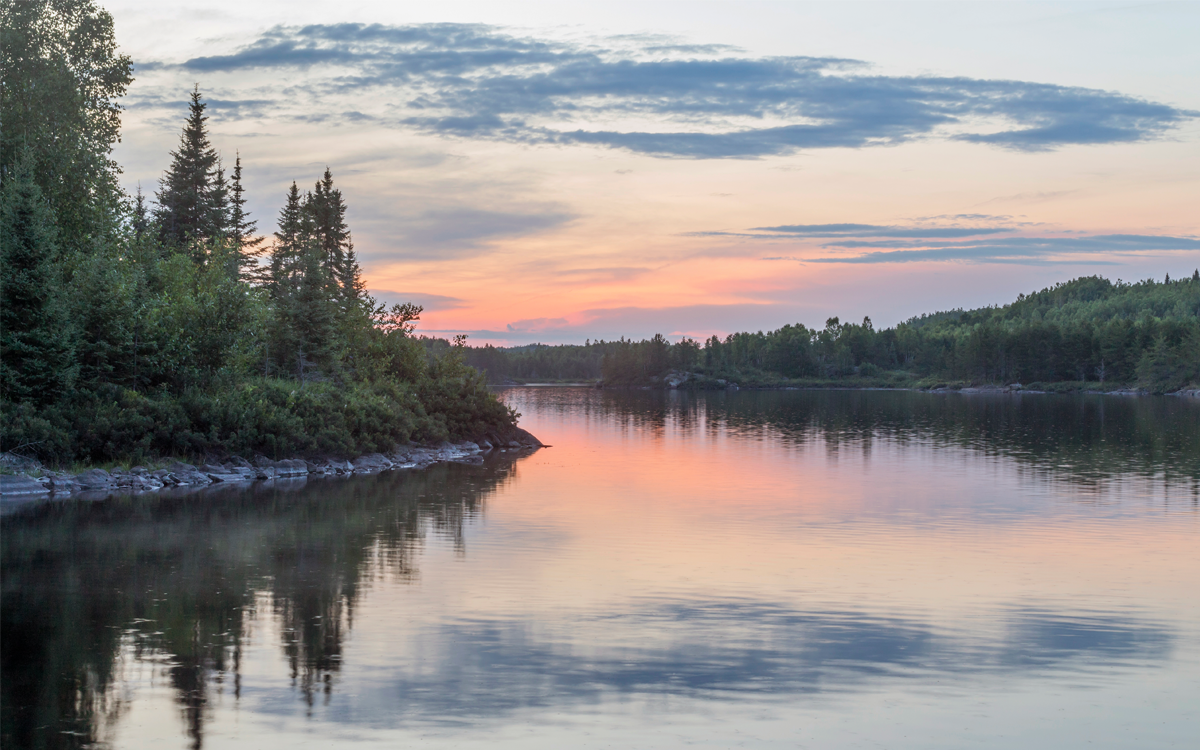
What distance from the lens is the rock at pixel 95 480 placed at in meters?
31.8

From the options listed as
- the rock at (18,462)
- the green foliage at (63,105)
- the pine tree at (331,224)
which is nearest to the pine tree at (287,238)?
the pine tree at (331,224)

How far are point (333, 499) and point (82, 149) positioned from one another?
21022 mm

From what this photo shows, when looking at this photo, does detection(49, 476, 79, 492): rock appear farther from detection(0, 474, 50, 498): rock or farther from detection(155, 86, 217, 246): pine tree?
detection(155, 86, 217, 246): pine tree

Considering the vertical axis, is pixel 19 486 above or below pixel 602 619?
above

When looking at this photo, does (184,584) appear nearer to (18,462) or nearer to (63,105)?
(18,462)

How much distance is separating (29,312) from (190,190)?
41.0 m

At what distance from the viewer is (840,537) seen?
27422mm

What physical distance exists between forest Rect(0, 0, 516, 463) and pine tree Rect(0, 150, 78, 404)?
0.05 metres

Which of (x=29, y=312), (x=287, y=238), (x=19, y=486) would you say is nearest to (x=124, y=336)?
(x=29, y=312)

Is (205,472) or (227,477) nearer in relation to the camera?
(205,472)

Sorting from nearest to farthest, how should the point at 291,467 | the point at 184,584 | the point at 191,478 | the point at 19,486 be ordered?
the point at 184,584
the point at 19,486
the point at 191,478
the point at 291,467

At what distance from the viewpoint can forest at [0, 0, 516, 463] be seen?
108ft

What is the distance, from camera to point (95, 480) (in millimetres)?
32125

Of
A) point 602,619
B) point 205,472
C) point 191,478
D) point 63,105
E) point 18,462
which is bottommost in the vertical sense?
point 602,619
